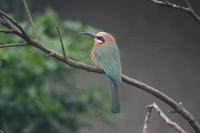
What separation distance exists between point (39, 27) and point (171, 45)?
6.22 ft

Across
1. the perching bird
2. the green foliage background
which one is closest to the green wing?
the perching bird

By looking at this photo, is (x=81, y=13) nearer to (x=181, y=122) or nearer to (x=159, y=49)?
(x=159, y=49)

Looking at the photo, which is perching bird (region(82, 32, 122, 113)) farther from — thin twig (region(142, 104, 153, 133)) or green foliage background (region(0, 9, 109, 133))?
green foliage background (region(0, 9, 109, 133))

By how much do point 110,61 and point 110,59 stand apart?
0.02 metres

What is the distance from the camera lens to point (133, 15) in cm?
692

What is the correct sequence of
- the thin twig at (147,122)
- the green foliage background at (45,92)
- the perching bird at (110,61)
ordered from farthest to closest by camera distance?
the green foliage background at (45,92), the perching bird at (110,61), the thin twig at (147,122)

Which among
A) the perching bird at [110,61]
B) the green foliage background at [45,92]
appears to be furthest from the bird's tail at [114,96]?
the green foliage background at [45,92]

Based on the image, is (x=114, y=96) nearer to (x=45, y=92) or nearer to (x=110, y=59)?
(x=110, y=59)

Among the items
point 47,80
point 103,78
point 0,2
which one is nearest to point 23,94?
point 47,80

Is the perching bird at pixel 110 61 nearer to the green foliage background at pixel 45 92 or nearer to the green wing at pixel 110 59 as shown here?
the green wing at pixel 110 59

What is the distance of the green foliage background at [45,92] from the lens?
5148 mm

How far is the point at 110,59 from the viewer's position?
122 inches

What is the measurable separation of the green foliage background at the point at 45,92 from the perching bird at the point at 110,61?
164 centimetres

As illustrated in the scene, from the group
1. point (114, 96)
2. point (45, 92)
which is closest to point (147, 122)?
point (114, 96)
